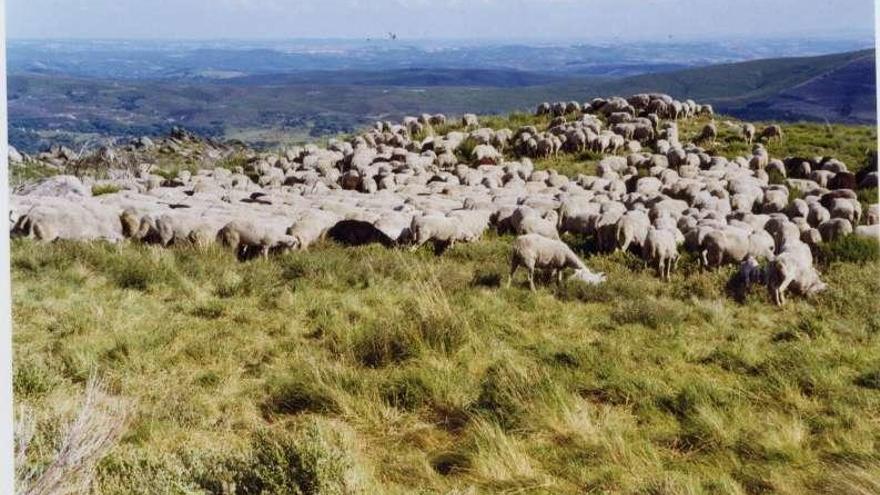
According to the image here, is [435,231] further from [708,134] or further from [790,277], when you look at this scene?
[708,134]

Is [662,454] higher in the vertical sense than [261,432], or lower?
lower

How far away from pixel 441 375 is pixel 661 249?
5956 mm

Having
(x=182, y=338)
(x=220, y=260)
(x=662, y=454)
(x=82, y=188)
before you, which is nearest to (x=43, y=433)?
(x=182, y=338)

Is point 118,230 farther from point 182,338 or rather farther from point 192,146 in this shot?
Result: point 192,146

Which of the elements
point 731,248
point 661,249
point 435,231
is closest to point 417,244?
point 435,231

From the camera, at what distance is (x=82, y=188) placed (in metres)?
15.4

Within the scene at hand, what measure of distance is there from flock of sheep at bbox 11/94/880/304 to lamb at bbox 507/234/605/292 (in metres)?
0.02

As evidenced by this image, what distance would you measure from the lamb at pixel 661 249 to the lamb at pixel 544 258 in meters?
1.23

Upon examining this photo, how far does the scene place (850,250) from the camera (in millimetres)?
11859

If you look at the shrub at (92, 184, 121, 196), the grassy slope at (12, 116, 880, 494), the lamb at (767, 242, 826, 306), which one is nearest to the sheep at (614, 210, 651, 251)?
the grassy slope at (12, 116, 880, 494)

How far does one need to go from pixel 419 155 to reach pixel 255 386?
689 inches

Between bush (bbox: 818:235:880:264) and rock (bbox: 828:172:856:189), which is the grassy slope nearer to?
bush (bbox: 818:235:880:264)

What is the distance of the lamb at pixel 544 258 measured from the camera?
1030cm

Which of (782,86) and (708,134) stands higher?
(782,86)
